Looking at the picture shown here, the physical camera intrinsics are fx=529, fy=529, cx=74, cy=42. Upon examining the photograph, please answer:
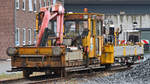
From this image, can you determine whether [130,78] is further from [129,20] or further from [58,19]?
[129,20]

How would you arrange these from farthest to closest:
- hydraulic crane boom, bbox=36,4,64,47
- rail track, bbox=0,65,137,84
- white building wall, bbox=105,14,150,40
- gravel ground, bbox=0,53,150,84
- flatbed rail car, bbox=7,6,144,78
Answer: white building wall, bbox=105,14,150,40, hydraulic crane boom, bbox=36,4,64,47, flatbed rail car, bbox=7,6,144,78, rail track, bbox=0,65,137,84, gravel ground, bbox=0,53,150,84

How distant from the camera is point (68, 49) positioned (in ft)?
67.3

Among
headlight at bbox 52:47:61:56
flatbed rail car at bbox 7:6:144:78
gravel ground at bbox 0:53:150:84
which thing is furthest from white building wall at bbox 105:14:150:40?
headlight at bbox 52:47:61:56

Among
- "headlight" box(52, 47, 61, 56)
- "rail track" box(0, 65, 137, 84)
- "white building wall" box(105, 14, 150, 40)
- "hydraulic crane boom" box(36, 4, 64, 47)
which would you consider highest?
"white building wall" box(105, 14, 150, 40)

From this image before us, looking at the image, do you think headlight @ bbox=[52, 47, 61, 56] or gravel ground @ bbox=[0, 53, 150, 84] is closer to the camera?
gravel ground @ bbox=[0, 53, 150, 84]

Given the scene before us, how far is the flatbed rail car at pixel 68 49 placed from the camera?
19.6m

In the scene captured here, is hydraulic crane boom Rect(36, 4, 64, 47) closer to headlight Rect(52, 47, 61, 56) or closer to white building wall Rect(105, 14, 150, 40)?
headlight Rect(52, 47, 61, 56)

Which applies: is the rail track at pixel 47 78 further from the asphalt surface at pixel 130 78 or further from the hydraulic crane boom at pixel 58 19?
the hydraulic crane boom at pixel 58 19

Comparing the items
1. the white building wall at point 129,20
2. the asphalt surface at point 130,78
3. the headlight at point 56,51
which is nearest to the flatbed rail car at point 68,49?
the headlight at point 56,51

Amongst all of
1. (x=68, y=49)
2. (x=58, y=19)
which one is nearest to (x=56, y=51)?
(x=68, y=49)

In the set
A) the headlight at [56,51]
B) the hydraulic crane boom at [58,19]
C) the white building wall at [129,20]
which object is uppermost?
the white building wall at [129,20]

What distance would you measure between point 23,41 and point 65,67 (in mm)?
28397

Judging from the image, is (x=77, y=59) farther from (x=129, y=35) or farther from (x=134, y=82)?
(x=129, y=35)

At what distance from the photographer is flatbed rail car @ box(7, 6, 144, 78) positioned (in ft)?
64.4
